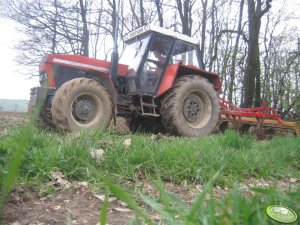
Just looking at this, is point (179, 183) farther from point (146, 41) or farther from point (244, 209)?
point (146, 41)

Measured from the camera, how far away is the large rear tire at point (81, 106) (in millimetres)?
5914

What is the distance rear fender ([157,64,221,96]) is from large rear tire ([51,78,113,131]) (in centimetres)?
131

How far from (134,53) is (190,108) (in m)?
1.71

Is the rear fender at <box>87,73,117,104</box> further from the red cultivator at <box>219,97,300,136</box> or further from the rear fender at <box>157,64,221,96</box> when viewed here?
the red cultivator at <box>219,97,300,136</box>

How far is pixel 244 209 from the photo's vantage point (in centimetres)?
106

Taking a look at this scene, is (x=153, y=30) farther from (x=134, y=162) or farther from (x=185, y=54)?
(x=134, y=162)

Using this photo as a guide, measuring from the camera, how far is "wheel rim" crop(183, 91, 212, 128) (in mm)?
7582

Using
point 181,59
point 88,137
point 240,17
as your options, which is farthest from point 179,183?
point 240,17

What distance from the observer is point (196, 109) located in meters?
7.80

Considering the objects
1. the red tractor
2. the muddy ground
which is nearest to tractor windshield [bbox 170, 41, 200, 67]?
the red tractor

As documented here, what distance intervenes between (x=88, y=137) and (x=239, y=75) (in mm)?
17715

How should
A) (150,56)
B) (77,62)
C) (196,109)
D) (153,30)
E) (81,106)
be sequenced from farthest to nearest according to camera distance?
(196,109) < (150,56) < (153,30) < (77,62) < (81,106)

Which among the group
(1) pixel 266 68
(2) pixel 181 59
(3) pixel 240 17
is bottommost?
(2) pixel 181 59

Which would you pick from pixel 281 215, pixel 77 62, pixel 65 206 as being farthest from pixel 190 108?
pixel 281 215
